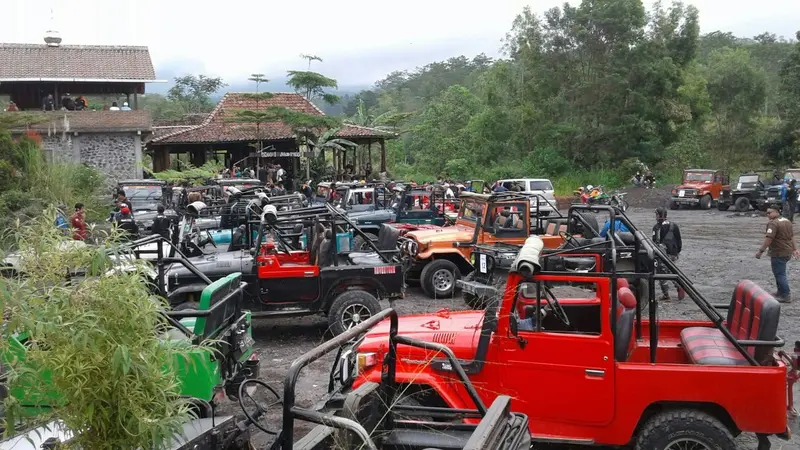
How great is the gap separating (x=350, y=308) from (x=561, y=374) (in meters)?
4.41

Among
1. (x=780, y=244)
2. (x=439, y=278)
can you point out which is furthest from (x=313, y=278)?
(x=780, y=244)

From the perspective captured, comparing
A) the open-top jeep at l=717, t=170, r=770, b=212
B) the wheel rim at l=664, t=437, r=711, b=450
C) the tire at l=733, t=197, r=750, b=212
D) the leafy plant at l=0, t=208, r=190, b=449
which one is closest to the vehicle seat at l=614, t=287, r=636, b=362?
the wheel rim at l=664, t=437, r=711, b=450

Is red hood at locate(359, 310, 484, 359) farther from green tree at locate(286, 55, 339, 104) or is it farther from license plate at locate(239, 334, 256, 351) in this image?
green tree at locate(286, 55, 339, 104)

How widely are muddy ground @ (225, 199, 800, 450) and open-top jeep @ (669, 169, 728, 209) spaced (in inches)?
208

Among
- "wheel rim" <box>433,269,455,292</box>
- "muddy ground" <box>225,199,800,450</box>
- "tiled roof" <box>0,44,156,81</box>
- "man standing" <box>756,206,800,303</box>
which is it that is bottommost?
"muddy ground" <box>225,199,800,450</box>

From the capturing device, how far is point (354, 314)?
9086 millimetres

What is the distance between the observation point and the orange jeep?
11688 mm

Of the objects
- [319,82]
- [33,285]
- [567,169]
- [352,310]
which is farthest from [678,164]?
[33,285]

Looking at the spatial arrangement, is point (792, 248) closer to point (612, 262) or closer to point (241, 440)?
point (612, 262)

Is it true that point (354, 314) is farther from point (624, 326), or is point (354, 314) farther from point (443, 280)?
point (624, 326)

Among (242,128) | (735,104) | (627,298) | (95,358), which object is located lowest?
(627,298)

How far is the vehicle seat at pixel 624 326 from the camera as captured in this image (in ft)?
16.9

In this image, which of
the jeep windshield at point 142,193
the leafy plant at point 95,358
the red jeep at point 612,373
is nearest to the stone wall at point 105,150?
the jeep windshield at point 142,193

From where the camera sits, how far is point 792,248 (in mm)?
11016
